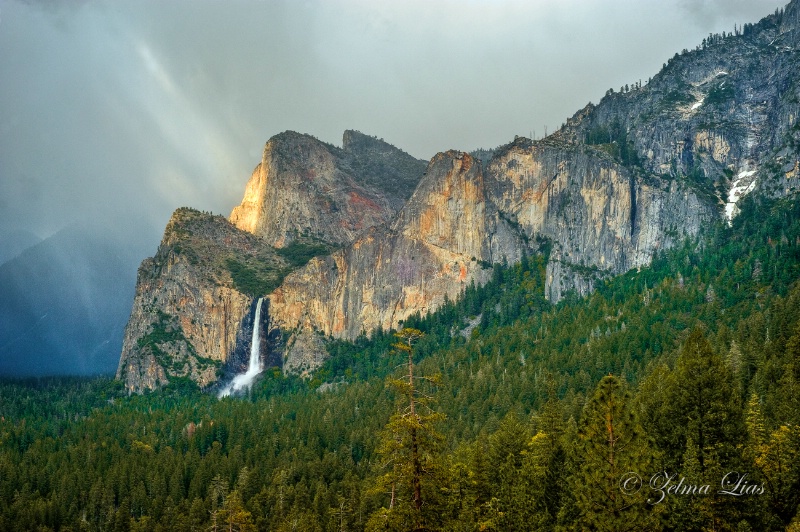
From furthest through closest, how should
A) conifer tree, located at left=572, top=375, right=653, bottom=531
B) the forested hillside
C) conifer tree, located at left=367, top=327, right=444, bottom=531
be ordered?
the forested hillside, conifer tree, located at left=572, top=375, right=653, bottom=531, conifer tree, located at left=367, top=327, right=444, bottom=531

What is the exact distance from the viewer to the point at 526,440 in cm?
7944

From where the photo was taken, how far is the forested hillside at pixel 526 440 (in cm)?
5109

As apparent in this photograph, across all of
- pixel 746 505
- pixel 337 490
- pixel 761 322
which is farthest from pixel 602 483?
pixel 761 322

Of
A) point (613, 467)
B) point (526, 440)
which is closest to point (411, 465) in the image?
point (613, 467)

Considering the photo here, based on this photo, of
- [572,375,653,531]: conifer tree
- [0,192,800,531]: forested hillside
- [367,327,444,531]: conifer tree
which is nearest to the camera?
[367,327,444,531]: conifer tree

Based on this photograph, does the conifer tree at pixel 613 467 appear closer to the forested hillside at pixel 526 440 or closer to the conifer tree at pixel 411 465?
the forested hillside at pixel 526 440

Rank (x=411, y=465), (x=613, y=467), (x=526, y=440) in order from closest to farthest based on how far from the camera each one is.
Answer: (x=411, y=465) → (x=613, y=467) → (x=526, y=440)

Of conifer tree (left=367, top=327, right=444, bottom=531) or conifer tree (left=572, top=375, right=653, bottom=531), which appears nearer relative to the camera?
conifer tree (left=367, top=327, right=444, bottom=531)

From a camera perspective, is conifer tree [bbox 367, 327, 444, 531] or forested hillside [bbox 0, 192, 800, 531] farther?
forested hillside [bbox 0, 192, 800, 531]

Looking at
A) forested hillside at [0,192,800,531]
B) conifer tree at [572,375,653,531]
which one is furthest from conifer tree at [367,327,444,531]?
conifer tree at [572,375,653,531]

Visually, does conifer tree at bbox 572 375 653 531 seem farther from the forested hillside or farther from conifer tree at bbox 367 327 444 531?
conifer tree at bbox 367 327 444 531

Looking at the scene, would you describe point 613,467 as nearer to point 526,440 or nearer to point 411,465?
point 411,465

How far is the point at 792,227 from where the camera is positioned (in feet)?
580

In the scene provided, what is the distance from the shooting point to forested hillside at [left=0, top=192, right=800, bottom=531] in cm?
5109
